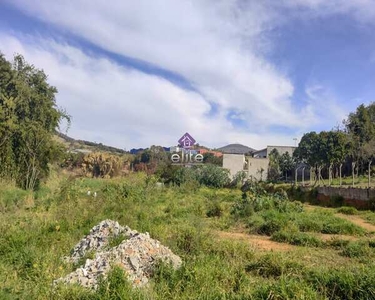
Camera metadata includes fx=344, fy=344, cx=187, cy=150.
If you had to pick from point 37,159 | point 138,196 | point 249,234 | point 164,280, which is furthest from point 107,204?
point 37,159

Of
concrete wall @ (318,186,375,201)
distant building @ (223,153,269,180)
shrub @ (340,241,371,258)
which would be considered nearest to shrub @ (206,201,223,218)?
shrub @ (340,241,371,258)

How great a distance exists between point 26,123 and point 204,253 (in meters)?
13.7

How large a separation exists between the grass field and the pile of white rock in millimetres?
215

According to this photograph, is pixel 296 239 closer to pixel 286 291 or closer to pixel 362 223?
pixel 286 291

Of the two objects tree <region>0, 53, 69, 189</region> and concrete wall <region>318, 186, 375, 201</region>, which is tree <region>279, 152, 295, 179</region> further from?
tree <region>0, 53, 69, 189</region>

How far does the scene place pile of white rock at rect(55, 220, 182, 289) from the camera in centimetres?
407

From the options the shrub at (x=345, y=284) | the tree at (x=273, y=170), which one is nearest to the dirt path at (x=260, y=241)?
the shrub at (x=345, y=284)

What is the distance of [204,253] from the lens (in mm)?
5609

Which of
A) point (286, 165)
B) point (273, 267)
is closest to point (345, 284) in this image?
point (273, 267)

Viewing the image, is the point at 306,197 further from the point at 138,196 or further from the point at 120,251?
the point at 120,251

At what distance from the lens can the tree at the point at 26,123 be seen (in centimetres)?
1463

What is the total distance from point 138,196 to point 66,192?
8.30ft

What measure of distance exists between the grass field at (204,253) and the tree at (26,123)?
392 cm

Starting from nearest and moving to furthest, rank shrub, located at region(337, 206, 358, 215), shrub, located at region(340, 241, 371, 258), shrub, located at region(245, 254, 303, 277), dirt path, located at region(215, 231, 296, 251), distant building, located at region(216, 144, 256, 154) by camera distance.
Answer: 1. shrub, located at region(245, 254, 303, 277)
2. shrub, located at region(340, 241, 371, 258)
3. dirt path, located at region(215, 231, 296, 251)
4. shrub, located at region(337, 206, 358, 215)
5. distant building, located at region(216, 144, 256, 154)
